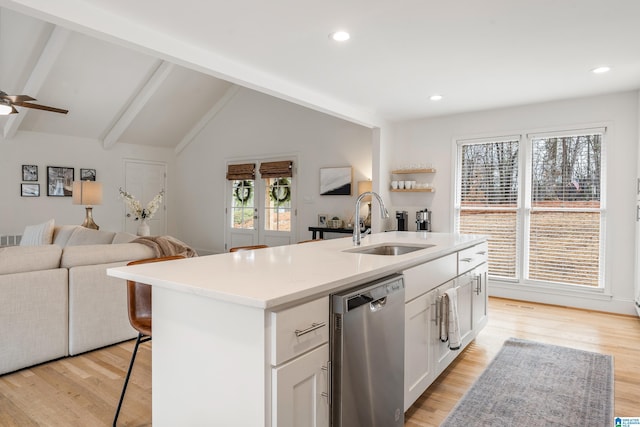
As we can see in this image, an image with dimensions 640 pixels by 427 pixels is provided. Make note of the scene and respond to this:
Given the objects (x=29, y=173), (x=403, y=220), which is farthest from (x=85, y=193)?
(x=403, y=220)

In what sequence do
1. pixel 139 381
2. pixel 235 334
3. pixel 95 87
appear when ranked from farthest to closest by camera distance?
pixel 95 87 < pixel 139 381 < pixel 235 334

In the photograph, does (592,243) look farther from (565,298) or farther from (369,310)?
(369,310)

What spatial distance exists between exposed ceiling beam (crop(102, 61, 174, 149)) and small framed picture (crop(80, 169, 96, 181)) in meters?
0.55

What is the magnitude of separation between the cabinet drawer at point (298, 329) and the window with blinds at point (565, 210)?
4.40 meters

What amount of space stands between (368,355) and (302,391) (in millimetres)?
392

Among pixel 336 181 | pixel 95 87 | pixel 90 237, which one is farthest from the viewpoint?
pixel 336 181

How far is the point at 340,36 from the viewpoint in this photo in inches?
120

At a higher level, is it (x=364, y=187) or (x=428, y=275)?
(x=364, y=187)

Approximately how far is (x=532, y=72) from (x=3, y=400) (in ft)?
15.8

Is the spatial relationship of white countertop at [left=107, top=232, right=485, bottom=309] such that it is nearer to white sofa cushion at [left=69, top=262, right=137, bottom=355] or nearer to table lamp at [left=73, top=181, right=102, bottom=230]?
white sofa cushion at [left=69, top=262, right=137, bottom=355]

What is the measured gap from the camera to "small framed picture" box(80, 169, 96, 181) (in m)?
7.32

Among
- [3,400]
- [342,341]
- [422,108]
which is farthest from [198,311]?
[422,108]

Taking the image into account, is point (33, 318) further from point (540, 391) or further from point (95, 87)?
point (95, 87)

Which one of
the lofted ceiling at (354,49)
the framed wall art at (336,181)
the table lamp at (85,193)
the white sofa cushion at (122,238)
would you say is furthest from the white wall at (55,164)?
the framed wall art at (336,181)
